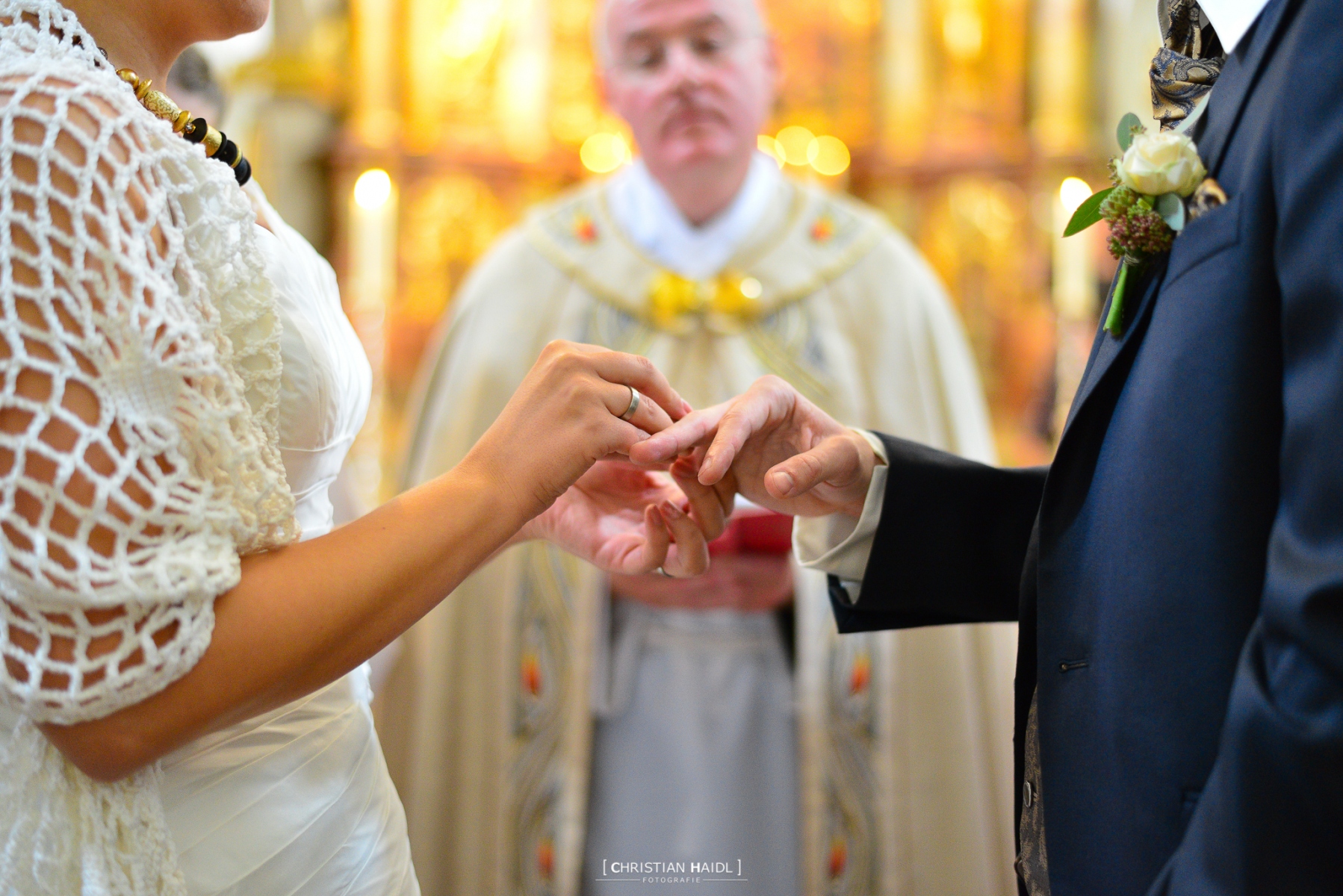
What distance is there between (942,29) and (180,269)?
484 cm

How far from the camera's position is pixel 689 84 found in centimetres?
313

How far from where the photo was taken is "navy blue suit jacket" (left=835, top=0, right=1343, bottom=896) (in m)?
0.95

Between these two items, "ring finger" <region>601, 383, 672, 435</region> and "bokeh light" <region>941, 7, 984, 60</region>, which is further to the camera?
"bokeh light" <region>941, 7, 984, 60</region>

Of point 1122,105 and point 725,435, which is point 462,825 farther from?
point 1122,105

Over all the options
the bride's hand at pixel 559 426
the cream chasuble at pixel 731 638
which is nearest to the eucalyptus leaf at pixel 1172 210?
the bride's hand at pixel 559 426

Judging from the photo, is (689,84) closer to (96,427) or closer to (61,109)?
(61,109)

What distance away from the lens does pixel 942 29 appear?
17.6 feet

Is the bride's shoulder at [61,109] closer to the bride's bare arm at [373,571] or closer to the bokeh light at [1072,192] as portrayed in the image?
the bride's bare arm at [373,571]

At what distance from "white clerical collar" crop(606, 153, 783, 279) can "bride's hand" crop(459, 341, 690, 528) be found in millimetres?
1730

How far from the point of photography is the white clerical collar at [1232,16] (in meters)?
1.25

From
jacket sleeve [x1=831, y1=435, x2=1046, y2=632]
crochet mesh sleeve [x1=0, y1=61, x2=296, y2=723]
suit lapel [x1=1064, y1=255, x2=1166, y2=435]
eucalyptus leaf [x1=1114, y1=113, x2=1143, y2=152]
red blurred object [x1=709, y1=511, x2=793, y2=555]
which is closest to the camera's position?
crochet mesh sleeve [x1=0, y1=61, x2=296, y2=723]

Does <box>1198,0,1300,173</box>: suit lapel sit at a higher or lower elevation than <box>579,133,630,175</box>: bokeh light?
lower

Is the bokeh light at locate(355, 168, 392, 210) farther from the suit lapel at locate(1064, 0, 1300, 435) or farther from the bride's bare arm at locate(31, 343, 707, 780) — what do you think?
the suit lapel at locate(1064, 0, 1300, 435)

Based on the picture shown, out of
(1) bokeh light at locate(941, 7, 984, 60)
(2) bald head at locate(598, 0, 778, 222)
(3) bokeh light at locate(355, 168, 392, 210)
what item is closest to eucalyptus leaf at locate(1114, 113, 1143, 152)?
(2) bald head at locate(598, 0, 778, 222)
